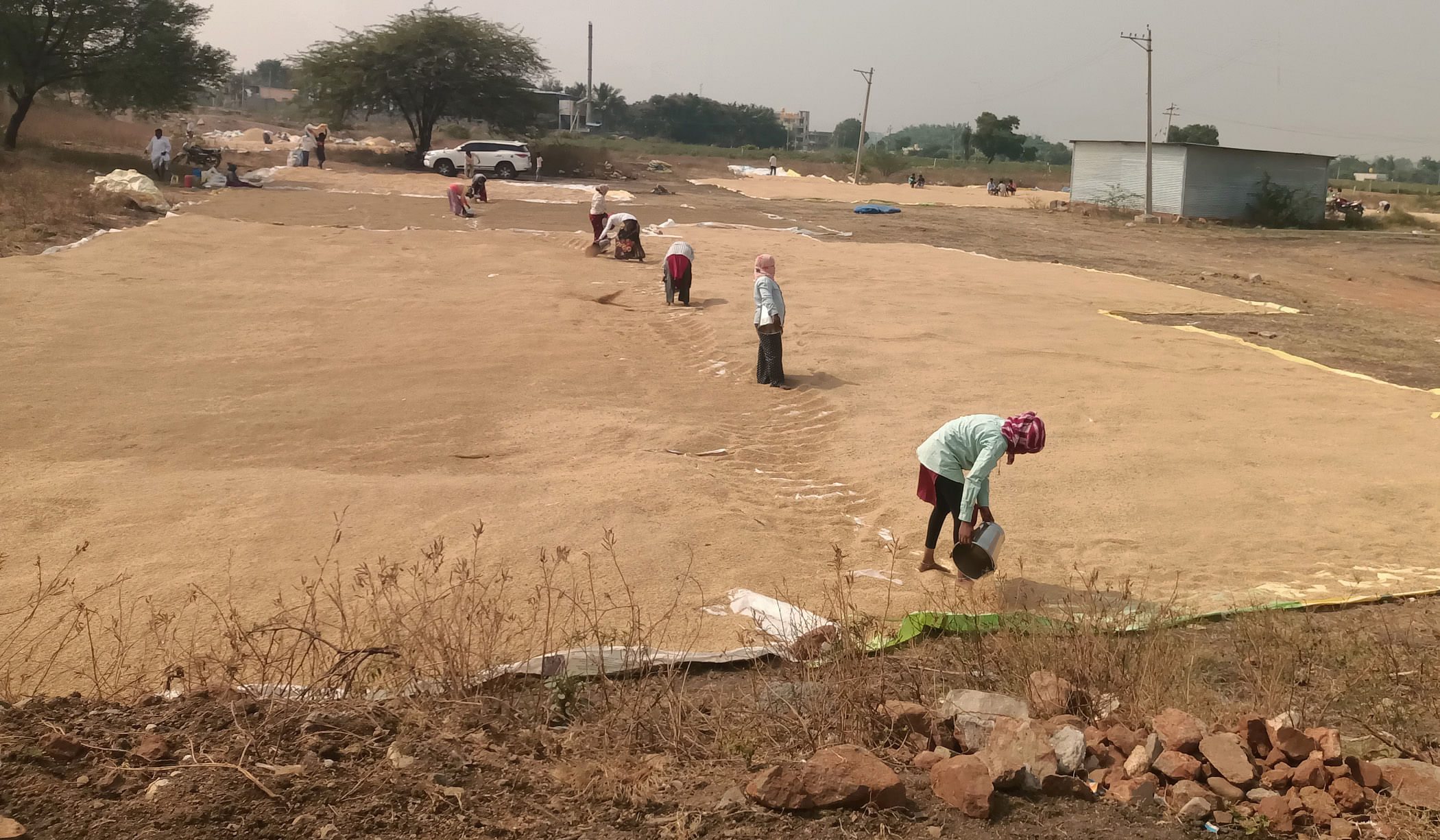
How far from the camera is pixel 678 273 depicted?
15102mm

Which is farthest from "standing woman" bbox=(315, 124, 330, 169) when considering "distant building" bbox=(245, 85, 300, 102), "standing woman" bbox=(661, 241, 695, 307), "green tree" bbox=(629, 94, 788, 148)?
"distant building" bbox=(245, 85, 300, 102)

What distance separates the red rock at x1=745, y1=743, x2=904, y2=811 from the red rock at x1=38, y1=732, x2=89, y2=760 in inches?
84.9

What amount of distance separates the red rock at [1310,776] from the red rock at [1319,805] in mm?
39

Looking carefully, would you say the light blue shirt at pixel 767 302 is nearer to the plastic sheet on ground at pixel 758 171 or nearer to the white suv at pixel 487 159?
the white suv at pixel 487 159

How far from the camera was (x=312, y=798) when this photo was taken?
3.37 metres

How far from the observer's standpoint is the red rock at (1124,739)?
3848 millimetres

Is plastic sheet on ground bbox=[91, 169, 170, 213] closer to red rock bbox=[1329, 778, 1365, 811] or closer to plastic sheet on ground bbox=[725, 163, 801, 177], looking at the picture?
red rock bbox=[1329, 778, 1365, 811]

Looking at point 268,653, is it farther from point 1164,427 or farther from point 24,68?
point 24,68

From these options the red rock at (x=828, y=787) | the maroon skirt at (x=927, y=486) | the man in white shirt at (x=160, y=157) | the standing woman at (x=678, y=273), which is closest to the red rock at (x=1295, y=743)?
the red rock at (x=828, y=787)

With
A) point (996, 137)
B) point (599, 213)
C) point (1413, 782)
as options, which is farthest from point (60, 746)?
point (996, 137)

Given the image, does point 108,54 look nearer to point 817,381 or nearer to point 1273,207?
point 817,381

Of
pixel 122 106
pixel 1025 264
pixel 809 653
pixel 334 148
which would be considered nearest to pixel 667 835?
pixel 809 653

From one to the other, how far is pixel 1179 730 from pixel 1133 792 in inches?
13.5

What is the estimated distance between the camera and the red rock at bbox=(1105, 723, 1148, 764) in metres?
3.85
